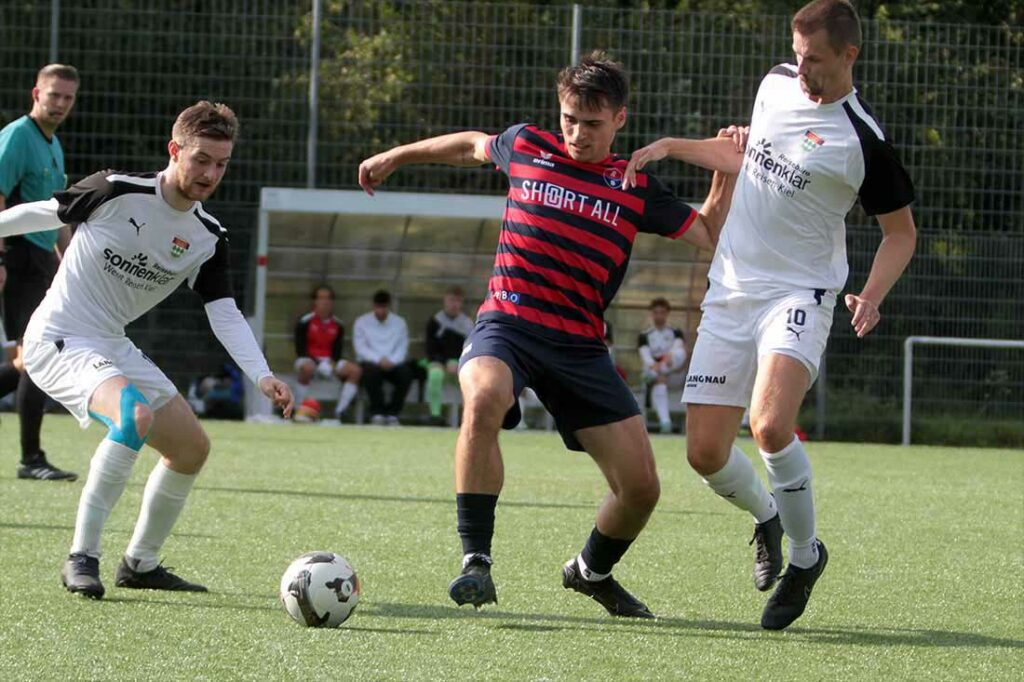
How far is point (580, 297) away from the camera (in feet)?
17.8

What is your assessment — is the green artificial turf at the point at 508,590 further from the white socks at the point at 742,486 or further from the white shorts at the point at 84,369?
the white shorts at the point at 84,369

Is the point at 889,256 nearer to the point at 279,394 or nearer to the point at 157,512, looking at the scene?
the point at 279,394

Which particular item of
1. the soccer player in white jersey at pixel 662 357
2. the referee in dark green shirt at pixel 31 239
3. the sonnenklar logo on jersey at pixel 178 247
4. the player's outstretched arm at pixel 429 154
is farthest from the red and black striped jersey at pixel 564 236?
the soccer player in white jersey at pixel 662 357

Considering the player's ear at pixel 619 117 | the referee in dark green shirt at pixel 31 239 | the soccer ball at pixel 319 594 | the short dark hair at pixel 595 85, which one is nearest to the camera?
the soccer ball at pixel 319 594

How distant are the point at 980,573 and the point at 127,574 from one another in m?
3.22

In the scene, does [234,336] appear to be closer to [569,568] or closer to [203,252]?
[203,252]

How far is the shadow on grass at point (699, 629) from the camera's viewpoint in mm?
5059

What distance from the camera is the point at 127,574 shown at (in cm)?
568

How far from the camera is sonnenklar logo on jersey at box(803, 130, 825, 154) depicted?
18.0 feet

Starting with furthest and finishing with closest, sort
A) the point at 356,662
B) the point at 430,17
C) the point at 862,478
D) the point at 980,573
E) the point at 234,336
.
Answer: the point at 430,17 < the point at 862,478 < the point at 980,573 < the point at 234,336 < the point at 356,662

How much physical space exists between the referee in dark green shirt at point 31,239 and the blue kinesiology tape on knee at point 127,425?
3.58 m

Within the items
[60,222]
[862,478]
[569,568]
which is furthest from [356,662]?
[862,478]

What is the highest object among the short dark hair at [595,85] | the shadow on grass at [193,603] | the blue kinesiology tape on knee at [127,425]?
the short dark hair at [595,85]

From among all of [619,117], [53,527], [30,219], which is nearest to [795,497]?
[619,117]
